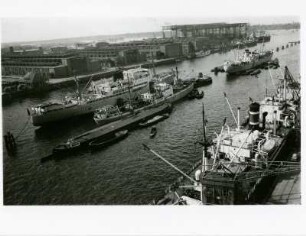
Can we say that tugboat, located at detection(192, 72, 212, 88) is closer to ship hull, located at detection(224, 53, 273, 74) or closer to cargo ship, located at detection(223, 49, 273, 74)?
ship hull, located at detection(224, 53, 273, 74)

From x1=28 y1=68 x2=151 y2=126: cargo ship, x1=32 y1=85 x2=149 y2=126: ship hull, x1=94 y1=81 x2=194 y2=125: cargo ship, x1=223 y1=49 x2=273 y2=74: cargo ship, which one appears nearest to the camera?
x1=94 y1=81 x2=194 y2=125: cargo ship

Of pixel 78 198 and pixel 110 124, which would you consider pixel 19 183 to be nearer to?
pixel 78 198

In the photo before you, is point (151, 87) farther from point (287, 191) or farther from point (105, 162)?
point (287, 191)

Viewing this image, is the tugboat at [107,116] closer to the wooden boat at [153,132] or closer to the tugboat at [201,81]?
the wooden boat at [153,132]

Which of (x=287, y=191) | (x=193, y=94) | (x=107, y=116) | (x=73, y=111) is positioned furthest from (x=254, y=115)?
(x=193, y=94)

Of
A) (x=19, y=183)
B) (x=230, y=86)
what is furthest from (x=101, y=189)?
(x=230, y=86)

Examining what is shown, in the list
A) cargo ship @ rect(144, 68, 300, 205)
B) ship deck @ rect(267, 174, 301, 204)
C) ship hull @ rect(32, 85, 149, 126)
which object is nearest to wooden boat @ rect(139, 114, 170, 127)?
ship hull @ rect(32, 85, 149, 126)
